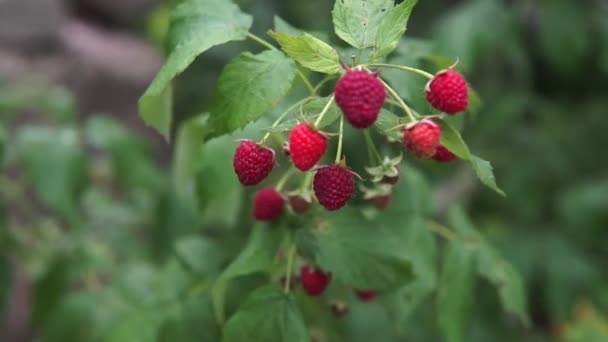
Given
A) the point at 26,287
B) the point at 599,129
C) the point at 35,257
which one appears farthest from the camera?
the point at 26,287

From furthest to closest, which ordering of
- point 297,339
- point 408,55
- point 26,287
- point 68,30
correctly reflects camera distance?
point 68,30 → point 26,287 → point 408,55 → point 297,339

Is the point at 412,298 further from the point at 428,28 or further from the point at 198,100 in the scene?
the point at 198,100

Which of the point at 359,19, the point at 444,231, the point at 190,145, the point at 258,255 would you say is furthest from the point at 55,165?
the point at 359,19

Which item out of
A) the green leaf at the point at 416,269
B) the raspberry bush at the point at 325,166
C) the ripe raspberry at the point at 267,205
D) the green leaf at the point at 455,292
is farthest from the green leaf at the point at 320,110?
the green leaf at the point at 455,292

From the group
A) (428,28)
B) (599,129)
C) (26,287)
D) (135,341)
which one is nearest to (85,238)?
(135,341)

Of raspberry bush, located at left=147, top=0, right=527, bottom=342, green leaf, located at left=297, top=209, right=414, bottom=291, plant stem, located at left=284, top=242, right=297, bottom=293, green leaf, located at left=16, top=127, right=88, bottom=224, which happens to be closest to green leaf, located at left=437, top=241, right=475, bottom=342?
raspberry bush, located at left=147, top=0, right=527, bottom=342
